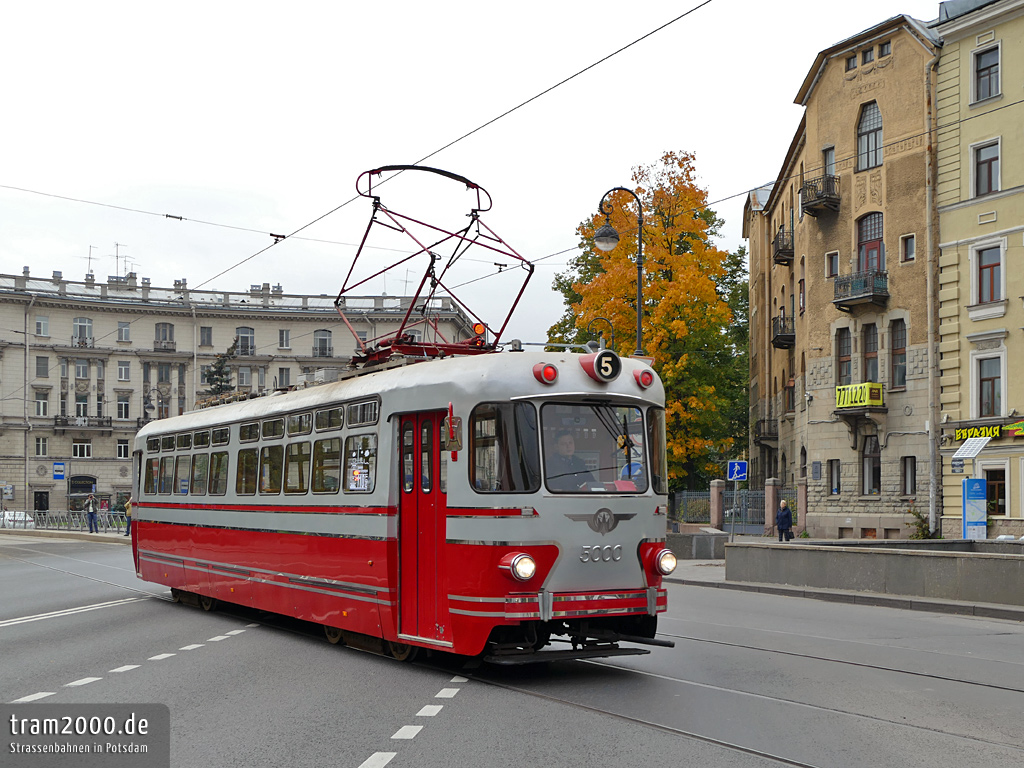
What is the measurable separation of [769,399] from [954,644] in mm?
43611

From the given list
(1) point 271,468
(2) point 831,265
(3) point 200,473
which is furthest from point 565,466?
(2) point 831,265

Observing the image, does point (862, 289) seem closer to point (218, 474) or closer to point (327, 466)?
point (218, 474)

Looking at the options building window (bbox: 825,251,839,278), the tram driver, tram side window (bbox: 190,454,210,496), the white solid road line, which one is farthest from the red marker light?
building window (bbox: 825,251,839,278)

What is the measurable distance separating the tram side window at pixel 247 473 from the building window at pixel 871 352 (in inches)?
1143

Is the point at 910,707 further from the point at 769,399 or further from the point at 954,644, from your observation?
the point at 769,399

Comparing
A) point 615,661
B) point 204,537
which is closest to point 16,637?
point 204,537

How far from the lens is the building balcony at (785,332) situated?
48344 millimetres

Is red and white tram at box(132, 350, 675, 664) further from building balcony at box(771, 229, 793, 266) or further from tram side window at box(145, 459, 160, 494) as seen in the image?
building balcony at box(771, 229, 793, 266)

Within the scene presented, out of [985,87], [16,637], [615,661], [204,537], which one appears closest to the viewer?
[615,661]

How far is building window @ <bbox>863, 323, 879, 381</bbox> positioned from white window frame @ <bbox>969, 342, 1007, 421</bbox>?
429 centimetres

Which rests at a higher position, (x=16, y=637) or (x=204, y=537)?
(x=204, y=537)

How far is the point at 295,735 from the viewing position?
7.86 metres

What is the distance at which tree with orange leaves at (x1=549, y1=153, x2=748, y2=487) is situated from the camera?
125 feet

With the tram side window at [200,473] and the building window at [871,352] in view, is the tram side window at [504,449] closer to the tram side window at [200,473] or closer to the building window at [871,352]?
the tram side window at [200,473]
